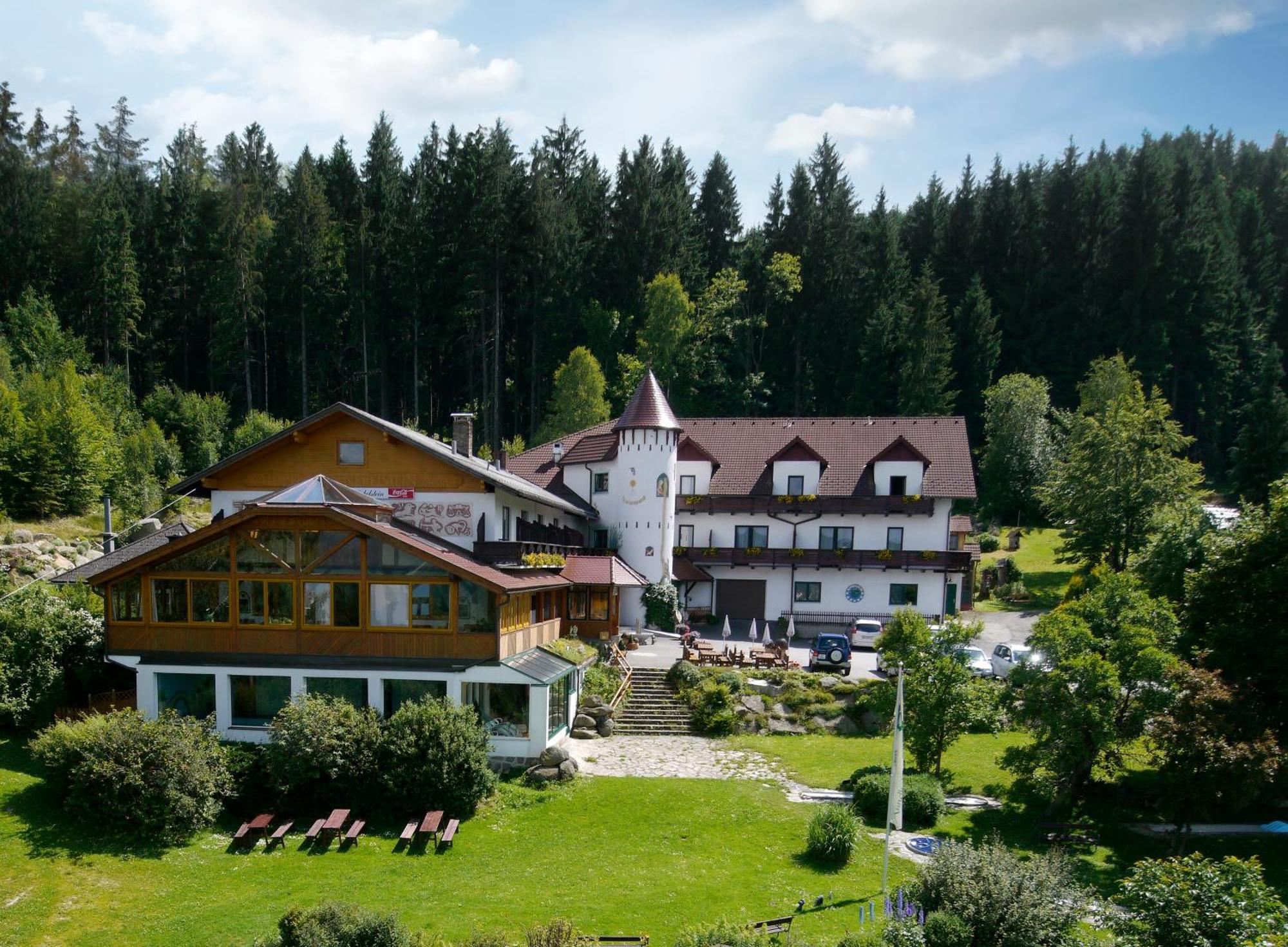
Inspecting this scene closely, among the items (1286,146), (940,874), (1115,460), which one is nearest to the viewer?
(940,874)

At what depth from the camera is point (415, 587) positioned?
23.0 metres

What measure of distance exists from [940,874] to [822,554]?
91.2 feet

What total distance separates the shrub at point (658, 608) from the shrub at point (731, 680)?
8.20 metres

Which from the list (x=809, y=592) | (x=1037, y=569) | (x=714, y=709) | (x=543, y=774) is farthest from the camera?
(x=1037, y=569)

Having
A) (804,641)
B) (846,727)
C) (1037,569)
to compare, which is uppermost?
(1037,569)

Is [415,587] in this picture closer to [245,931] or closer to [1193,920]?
[245,931]

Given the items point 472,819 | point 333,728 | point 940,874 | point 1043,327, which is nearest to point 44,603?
point 333,728

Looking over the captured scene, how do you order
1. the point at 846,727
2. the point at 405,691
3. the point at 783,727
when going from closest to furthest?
1. the point at 405,691
2. the point at 783,727
3. the point at 846,727

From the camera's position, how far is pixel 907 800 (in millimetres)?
20328

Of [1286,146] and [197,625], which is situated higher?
[1286,146]

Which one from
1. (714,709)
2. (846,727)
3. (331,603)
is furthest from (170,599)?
(846,727)

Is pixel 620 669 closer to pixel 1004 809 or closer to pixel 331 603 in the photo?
pixel 331 603

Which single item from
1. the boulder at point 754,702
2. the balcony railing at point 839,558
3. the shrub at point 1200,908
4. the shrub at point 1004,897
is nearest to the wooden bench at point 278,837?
the shrub at point 1004,897

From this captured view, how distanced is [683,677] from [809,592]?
46.7 ft
